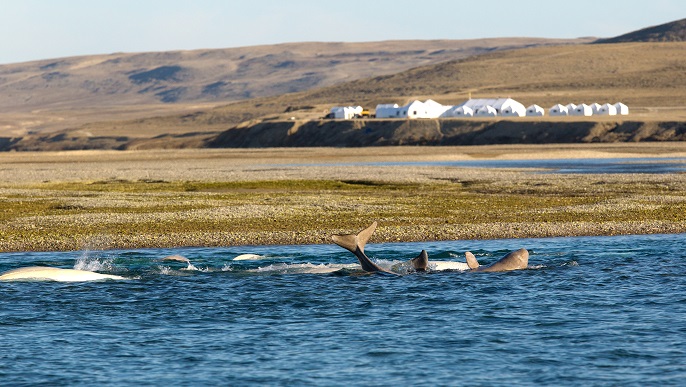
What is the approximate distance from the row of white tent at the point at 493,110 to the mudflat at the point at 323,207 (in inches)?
3349

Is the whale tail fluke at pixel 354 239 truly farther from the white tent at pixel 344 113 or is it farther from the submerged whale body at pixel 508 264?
the white tent at pixel 344 113

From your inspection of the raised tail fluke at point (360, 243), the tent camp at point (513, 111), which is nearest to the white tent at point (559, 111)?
the tent camp at point (513, 111)

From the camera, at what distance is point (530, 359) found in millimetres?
17844

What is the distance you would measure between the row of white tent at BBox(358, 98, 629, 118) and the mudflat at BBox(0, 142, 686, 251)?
85067mm

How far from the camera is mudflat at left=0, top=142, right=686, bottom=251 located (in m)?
35.2

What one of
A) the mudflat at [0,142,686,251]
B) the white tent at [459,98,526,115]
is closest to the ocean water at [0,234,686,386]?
the mudflat at [0,142,686,251]

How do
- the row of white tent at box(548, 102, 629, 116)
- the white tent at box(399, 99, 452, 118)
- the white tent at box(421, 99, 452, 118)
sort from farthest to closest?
the white tent at box(421, 99, 452, 118) → the white tent at box(399, 99, 452, 118) → the row of white tent at box(548, 102, 629, 116)

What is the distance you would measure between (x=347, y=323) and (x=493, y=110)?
134250mm

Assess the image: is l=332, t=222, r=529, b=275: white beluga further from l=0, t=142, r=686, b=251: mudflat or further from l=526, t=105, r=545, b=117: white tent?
l=526, t=105, r=545, b=117: white tent

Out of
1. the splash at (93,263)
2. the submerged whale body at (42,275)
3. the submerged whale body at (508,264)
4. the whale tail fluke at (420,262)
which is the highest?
the submerged whale body at (42,275)

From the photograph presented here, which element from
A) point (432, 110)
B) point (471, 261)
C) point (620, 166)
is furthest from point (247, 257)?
point (432, 110)

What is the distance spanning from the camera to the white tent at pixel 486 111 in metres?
152

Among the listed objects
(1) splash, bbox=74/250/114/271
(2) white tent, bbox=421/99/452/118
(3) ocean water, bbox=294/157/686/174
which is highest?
(2) white tent, bbox=421/99/452/118

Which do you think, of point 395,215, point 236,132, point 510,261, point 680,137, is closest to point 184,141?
point 236,132
